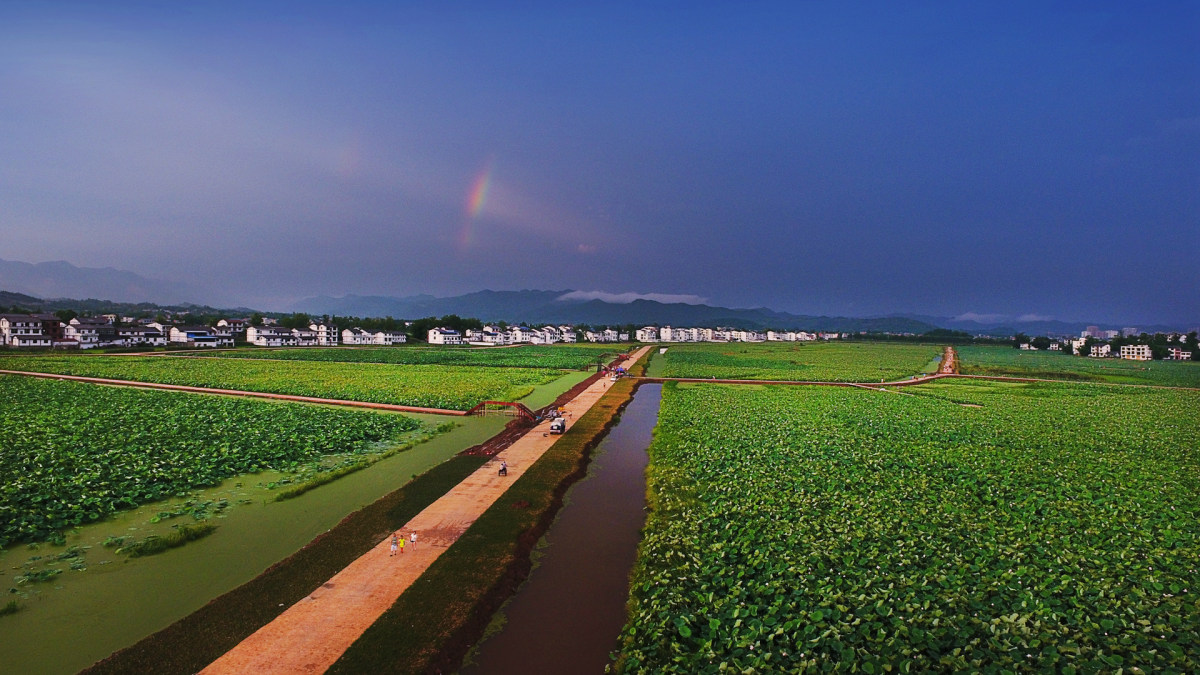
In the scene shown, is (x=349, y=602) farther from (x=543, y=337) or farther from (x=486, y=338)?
(x=543, y=337)

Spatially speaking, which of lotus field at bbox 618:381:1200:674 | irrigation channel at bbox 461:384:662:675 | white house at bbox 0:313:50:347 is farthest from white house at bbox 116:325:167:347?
lotus field at bbox 618:381:1200:674

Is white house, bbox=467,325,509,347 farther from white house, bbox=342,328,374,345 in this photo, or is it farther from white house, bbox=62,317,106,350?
white house, bbox=62,317,106,350

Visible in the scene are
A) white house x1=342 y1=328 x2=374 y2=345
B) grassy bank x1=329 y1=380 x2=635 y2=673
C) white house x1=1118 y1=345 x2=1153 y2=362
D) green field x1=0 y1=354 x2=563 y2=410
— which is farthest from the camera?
white house x1=342 y1=328 x2=374 y2=345

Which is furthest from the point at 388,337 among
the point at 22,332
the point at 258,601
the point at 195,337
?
the point at 258,601

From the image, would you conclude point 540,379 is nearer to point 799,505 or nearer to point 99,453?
point 99,453

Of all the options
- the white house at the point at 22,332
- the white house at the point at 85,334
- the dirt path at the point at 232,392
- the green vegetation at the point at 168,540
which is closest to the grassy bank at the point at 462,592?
the green vegetation at the point at 168,540
